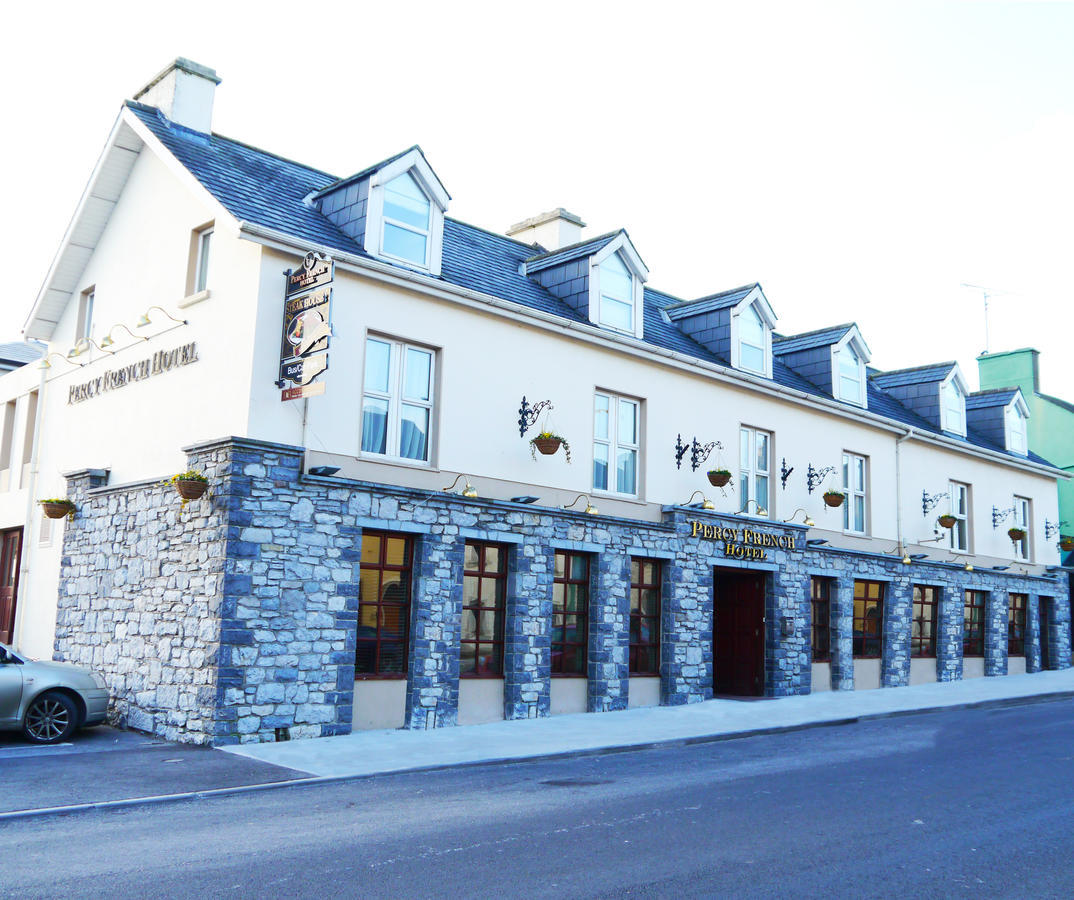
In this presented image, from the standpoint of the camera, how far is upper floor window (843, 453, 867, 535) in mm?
22953

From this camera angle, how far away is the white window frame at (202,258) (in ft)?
50.4

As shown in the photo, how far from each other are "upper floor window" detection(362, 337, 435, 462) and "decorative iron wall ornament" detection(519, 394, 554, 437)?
1.66 meters

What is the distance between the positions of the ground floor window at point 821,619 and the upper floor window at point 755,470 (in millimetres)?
2452

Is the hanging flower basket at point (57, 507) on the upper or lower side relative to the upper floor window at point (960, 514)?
lower

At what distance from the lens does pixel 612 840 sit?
7934mm

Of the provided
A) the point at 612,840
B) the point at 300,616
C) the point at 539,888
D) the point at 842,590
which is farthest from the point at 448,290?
the point at 842,590

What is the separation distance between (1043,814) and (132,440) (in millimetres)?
13194

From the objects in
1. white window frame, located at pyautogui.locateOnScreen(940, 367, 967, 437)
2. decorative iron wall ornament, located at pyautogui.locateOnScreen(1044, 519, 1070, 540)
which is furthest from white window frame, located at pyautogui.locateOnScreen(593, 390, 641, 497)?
decorative iron wall ornament, located at pyautogui.locateOnScreen(1044, 519, 1070, 540)

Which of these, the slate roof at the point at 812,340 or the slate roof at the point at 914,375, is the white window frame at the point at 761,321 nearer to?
the slate roof at the point at 812,340

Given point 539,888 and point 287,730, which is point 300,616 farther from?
point 539,888

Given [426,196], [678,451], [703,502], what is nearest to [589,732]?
[703,502]

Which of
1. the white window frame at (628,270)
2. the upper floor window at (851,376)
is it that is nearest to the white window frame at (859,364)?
the upper floor window at (851,376)

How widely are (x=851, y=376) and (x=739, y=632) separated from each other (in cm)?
730

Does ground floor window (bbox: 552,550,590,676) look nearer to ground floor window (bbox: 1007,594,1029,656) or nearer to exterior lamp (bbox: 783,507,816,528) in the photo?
exterior lamp (bbox: 783,507,816,528)
